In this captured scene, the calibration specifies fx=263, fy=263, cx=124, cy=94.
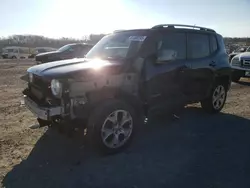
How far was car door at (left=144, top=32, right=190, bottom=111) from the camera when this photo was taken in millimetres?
4504

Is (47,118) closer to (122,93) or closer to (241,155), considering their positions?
(122,93)

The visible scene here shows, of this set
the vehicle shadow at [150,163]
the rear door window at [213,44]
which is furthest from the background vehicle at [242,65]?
the vehicle shadow at [150,163]

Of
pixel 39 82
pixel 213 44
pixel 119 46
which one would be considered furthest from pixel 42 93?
pixel 213 44

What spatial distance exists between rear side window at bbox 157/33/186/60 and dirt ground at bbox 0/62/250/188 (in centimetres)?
152

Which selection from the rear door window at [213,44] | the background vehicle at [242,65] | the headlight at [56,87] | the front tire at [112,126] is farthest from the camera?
the background vehicle at [242,65]

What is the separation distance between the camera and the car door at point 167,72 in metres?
4.50

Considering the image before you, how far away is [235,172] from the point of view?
3.60 meters

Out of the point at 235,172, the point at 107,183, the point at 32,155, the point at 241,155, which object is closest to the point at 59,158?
the point at 32,155

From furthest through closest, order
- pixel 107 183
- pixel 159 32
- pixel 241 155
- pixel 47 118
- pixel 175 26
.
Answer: pixel 175 26, pixel 159 32, pixel 241 155, pixel 47 118, pixel 107 183

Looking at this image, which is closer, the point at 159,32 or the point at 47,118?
the point at 47,118

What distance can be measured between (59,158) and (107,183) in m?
1.00

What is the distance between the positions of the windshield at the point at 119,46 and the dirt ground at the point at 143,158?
1.58m

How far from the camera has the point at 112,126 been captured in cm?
397

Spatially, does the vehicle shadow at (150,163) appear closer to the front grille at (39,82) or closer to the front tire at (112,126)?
the front tire at (112,126)
